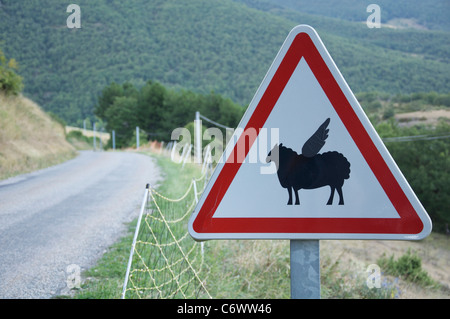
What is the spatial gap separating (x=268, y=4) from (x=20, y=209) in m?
146

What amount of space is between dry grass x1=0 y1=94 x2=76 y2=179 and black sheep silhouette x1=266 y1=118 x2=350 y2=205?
11062mm

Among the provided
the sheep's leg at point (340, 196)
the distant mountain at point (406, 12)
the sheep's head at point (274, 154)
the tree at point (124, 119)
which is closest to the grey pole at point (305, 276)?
the sheep's leg at point (340, 196)

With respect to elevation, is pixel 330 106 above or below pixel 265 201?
above

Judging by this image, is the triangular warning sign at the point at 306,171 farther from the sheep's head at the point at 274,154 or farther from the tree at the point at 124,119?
the tree at the point at 124,119

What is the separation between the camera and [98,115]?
79625 millimetres

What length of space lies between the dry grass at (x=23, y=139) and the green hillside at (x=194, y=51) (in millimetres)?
21345

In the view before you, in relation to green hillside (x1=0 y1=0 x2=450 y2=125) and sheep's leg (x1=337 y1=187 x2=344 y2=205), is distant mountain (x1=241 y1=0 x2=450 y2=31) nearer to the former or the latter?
green hillside (x1=0 y1=0 x2=450 y2=125)

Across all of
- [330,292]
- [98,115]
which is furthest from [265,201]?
[98,115]

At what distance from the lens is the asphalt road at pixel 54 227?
402 centimetres

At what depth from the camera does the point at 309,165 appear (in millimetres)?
1614

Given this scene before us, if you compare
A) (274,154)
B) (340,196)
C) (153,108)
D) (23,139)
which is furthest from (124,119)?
(340,196)

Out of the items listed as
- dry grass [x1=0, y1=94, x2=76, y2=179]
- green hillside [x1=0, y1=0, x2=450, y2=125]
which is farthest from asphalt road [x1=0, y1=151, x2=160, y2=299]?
green hillside [x1=0, y1=0, x2=450, y2=125]

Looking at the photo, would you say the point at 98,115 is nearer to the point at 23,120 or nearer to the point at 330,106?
the point at 23,120

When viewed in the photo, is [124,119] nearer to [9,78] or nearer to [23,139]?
[9,78]
